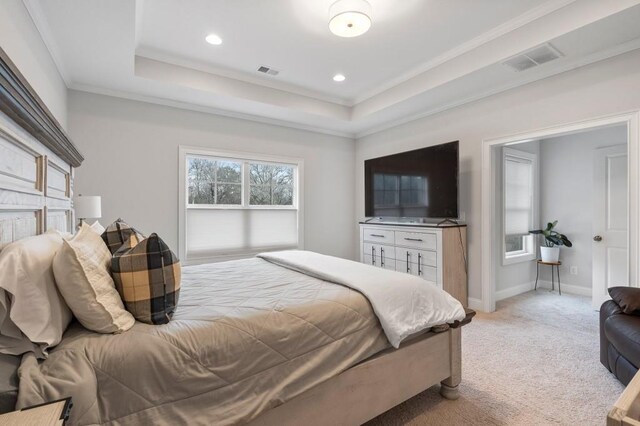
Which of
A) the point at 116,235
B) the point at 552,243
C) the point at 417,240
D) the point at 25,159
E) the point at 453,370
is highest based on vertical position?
the point at 25,159

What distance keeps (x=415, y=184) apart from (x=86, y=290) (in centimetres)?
363

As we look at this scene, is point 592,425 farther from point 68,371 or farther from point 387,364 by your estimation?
point 68,371

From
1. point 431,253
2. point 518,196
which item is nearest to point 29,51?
point 431,253

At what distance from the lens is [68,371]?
0.96 meters

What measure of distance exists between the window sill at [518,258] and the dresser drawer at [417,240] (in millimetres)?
1445

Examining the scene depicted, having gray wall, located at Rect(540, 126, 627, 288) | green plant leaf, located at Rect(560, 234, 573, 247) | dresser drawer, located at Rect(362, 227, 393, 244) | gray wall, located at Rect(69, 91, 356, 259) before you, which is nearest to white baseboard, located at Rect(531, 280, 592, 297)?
gray wall, located at Rect(540, 126, 627, 288)

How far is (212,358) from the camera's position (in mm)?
1177

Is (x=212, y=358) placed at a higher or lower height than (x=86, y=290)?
lower

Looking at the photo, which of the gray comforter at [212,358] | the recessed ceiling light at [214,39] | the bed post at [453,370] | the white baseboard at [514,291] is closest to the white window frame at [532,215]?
the white baseboard at [514,291]

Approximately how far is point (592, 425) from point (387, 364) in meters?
1.22

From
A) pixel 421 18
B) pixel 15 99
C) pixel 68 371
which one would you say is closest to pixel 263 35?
pixel 421 18

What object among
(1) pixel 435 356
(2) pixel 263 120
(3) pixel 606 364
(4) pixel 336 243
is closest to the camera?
(1) pixel 435 356

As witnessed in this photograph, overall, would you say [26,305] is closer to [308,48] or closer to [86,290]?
[86,290]

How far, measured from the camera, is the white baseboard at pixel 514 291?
4.24 m
